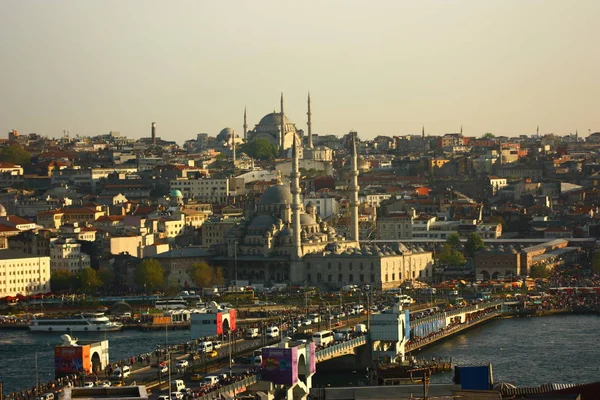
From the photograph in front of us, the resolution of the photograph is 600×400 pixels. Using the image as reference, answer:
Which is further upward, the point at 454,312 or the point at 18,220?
the point at 18,220

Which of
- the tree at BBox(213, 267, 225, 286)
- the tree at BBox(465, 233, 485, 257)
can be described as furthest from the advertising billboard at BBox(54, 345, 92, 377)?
the tree at BBox(465, 233, 485, 257)

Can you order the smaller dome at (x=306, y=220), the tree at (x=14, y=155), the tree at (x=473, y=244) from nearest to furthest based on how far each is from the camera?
the smaller dome at (x=306, y=220), the tree at (x=473, y=244), the tree at (x=14, y=155)


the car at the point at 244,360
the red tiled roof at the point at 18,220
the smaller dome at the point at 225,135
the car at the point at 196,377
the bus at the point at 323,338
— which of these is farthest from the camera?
the smaller dome at the point at 225,135

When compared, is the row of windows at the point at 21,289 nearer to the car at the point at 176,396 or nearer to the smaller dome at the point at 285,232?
the smaller dome at the point at 285,232

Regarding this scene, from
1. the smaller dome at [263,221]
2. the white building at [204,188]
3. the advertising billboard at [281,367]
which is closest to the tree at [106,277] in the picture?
the smaller dome at [263,221]

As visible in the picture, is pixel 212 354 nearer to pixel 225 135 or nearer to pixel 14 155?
pixel 14 155

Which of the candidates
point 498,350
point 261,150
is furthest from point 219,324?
point 261,150

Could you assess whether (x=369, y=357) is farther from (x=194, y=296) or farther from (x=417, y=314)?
(x=194, y=296)
